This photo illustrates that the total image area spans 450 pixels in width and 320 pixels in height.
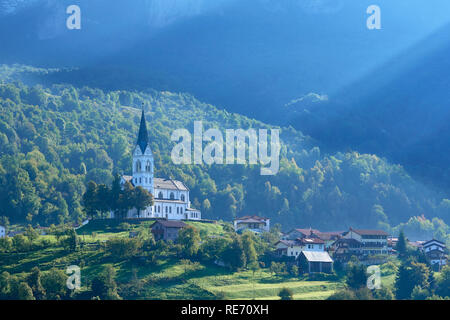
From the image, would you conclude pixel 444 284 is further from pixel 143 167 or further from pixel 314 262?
pixel 143 167

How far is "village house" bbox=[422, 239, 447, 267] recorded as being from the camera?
10169 cm

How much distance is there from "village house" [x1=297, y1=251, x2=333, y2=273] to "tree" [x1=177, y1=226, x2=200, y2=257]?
12640 mm

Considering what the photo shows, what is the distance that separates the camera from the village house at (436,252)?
334 feet

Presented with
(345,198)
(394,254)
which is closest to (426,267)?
(394,254)

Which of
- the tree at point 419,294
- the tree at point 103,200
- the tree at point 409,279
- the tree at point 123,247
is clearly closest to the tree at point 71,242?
the tree at point 123,247

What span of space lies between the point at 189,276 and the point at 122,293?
332 inches

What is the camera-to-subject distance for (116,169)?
17412 centimetres

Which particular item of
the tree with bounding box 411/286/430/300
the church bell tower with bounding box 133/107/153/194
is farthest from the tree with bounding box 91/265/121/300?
the church bell tower with bounding box 133/107/153/194

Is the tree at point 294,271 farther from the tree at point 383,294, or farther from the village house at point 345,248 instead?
the tree at point 383,294

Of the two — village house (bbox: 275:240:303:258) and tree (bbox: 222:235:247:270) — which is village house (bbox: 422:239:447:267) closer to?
village house (bbox: 275:240:303:258)

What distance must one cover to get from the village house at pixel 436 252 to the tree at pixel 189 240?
3073 centimetres

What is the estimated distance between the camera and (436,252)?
10344 centimetres

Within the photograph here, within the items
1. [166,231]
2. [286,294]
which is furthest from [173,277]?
[166,231]

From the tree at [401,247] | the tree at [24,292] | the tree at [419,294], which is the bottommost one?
the tree at [419,294]
